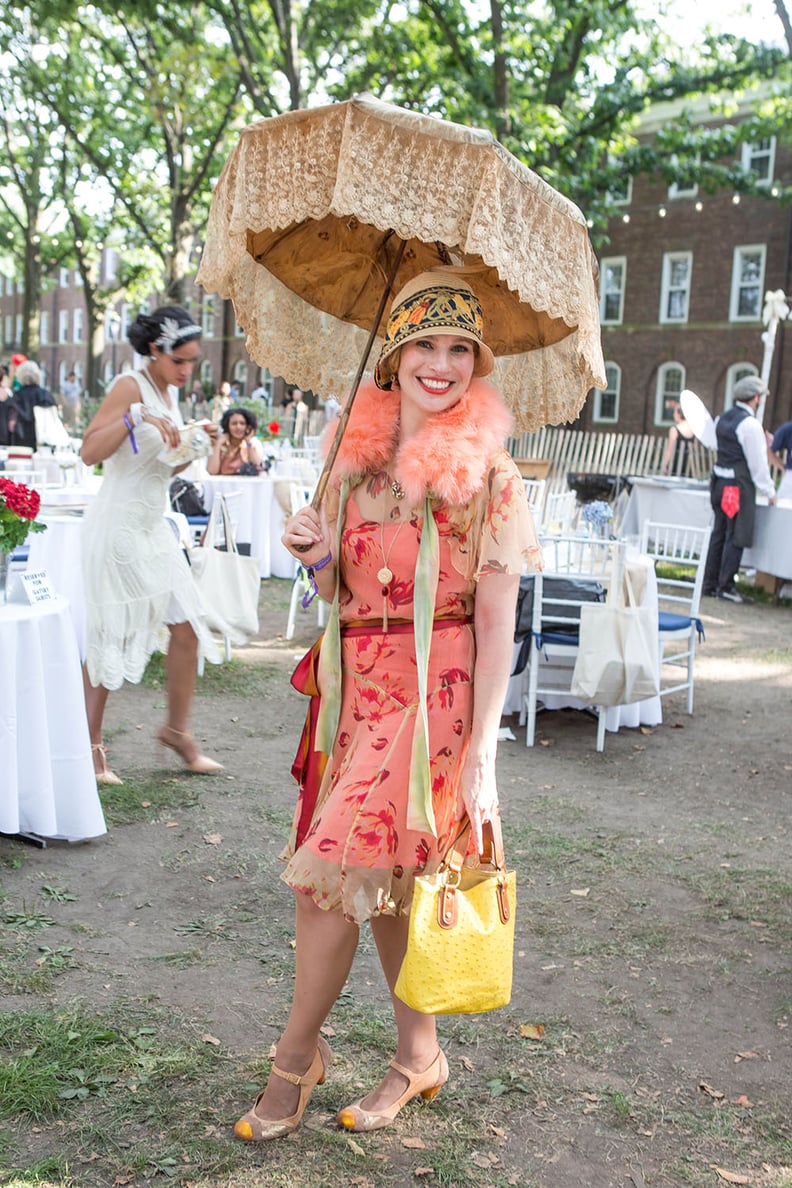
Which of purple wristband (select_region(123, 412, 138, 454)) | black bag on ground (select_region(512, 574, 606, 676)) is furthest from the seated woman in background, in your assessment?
purple wristband (select_region(123, 412, 138, 454))

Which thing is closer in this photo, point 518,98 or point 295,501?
point 295,501

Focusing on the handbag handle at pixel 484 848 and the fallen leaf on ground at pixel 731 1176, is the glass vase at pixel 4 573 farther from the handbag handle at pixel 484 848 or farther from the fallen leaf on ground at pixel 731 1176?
the fallen leaf on ground at pixel 731 1176

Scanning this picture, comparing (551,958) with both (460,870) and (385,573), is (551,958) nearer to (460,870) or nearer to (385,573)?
(460,870)

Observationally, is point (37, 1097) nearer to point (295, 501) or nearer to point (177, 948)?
point (177, 948)

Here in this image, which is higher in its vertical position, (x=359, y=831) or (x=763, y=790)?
(x=359, y=831)

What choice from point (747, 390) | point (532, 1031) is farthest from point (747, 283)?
point (532, 1031)

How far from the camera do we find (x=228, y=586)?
23.6 feet

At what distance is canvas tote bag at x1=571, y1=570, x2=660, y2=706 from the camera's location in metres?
6.46

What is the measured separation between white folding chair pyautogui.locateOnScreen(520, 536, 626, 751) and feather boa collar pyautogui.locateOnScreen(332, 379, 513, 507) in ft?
12.9

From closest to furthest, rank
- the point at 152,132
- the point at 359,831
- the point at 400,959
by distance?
the point at 359,831 → the point at 400,959 → the point at 152,132

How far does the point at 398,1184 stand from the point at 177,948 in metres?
1.45

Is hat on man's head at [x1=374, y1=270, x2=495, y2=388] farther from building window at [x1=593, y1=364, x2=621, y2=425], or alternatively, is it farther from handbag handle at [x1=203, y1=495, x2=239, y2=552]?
building window at [x1=593, y1=364, x2=621, y2=425]

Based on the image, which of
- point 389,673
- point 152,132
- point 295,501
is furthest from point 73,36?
point 389,673

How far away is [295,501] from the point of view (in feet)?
32.1
